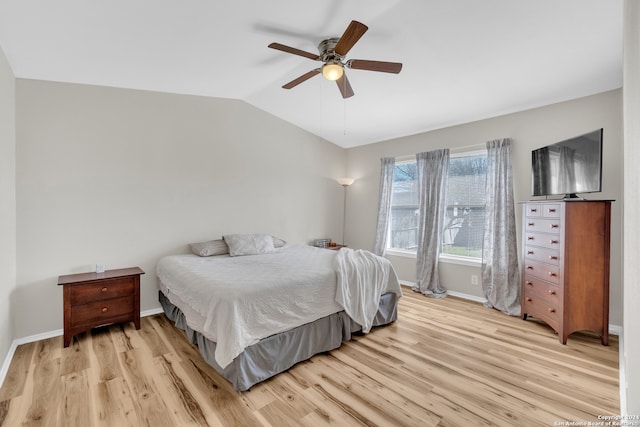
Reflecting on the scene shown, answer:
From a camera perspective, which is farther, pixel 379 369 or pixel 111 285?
pixel 111 285

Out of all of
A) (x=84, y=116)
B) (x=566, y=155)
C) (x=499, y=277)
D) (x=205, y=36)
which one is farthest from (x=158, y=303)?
(x=566, y=155)

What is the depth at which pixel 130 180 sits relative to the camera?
3373mm

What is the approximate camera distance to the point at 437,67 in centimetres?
296

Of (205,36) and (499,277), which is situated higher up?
(205,36)

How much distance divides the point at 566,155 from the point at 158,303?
16.1ft

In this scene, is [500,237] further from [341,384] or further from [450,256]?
[341,384]

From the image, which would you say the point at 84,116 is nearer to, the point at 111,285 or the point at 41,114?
the point at 41,114

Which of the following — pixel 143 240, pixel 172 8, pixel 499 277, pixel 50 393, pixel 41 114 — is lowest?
pixel 50 393

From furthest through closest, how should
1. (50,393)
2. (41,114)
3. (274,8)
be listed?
(41,114)
(274,8)
(50,393)

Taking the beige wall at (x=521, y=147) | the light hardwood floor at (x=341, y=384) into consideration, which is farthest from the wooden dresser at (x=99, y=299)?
the beige wall at (x=521, y=147)

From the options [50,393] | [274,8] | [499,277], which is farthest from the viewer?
[499,277]

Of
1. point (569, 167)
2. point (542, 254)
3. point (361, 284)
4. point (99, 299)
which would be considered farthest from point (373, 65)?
point (99, 299)

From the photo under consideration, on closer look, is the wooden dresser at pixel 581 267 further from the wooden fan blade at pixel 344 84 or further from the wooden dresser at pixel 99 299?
the wooden dresser at pixel 99 299

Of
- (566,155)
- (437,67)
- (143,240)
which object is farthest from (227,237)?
(566,155)
